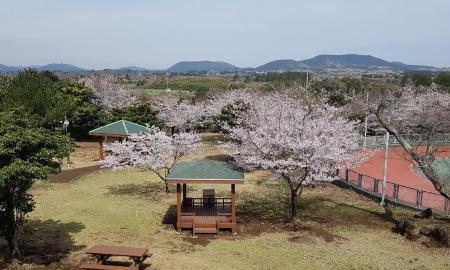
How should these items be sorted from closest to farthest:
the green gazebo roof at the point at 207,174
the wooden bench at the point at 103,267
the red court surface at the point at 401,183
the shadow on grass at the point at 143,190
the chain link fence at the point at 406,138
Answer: the wooden bench at the point at 103,267 → the green gazebo roof at the point at 207,174 → the red court surface at the point at 401,183 → the shadow on grass at the point at 143,190 → the chain link fence at the point at 406,138

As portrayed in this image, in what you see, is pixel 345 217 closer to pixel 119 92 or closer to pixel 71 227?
pixel 71 227

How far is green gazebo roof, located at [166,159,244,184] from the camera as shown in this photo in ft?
59.7

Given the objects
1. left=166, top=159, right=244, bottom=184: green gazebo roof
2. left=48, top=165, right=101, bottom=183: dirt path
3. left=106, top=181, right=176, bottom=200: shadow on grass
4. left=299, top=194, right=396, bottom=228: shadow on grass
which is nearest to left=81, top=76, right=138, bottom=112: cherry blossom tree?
left=48, top=165, right=101, bottom=183: dirt path

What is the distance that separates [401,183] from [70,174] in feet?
74.8

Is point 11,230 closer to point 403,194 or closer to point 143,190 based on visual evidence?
point 143,190

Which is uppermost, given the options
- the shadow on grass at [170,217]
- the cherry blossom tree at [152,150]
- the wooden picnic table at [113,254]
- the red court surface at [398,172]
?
the cherry blossom tree at [152,150]

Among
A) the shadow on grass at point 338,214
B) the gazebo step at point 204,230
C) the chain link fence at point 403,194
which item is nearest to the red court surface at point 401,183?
the chain link fence at point 403,194

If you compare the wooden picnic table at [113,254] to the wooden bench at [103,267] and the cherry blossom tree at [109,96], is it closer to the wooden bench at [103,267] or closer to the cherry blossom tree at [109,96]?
the wooden bench at [103,267]

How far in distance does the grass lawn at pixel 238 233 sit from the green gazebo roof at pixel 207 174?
246 centimetres

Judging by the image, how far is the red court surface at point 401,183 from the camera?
22.8 m

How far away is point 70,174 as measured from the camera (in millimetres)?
30328

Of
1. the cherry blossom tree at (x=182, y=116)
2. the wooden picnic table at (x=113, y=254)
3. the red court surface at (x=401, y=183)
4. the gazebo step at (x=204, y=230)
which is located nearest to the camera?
the wooden picnic table at (x=113, y=254)

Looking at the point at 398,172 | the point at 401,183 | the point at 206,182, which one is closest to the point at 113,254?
the point at 206,182

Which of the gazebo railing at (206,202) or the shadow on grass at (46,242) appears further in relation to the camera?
the gazebo railing at (206,202)
